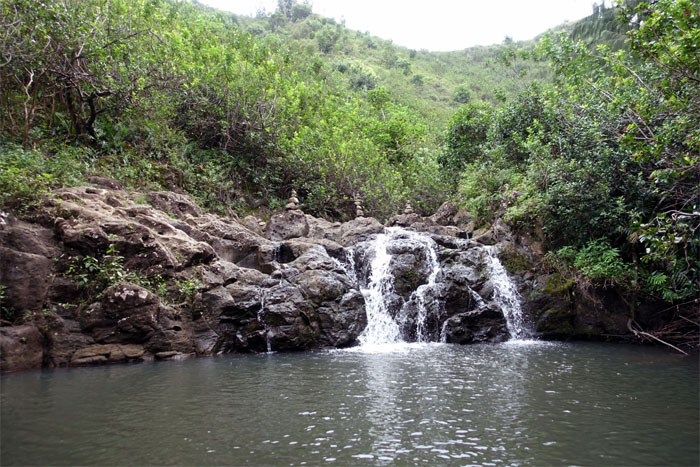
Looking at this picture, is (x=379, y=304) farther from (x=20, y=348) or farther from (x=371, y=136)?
(x=371, y=136)

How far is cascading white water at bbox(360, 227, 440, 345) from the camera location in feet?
41.4

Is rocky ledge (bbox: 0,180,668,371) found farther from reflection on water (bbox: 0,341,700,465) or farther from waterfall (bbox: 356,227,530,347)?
reflection on water (bbox: 0,341,700,465)

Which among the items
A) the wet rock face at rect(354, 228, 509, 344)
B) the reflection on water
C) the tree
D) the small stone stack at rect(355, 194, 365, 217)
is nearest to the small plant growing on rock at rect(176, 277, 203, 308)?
the reflection on water

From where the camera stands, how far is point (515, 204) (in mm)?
15281

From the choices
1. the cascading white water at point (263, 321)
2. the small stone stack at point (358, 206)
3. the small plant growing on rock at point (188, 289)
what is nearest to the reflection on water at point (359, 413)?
the cascading white water at point (263, 321)

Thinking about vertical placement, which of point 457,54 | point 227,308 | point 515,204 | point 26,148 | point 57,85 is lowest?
point 227,308

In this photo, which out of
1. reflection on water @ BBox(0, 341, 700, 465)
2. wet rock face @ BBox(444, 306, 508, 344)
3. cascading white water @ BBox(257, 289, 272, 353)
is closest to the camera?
reflection on water @ BBox(0, 341, 700, 465)

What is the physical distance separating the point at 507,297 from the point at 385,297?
3.77 m

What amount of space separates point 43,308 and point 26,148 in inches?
248

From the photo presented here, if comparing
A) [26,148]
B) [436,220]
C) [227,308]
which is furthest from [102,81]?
[436,220]

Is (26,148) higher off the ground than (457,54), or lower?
lower

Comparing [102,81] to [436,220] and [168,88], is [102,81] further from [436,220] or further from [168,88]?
[436,220]

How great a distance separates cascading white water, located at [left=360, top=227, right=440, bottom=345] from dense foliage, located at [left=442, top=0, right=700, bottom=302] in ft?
10.5

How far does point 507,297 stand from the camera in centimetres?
1354
